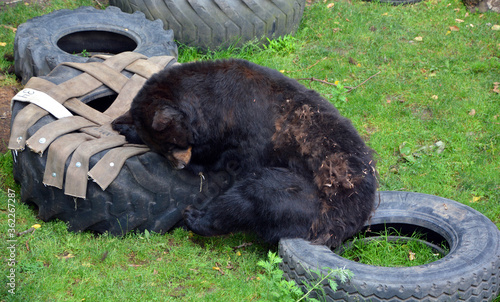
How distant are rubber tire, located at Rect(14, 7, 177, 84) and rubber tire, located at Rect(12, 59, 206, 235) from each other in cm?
135

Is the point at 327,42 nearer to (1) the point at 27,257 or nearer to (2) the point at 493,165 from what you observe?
(2) the point at 493,165

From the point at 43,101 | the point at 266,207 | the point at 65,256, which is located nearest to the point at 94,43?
the point at 43,101

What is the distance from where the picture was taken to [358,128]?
20.3 feet

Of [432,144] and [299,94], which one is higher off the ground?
[299,94]

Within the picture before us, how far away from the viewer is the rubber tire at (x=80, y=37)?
5812mm

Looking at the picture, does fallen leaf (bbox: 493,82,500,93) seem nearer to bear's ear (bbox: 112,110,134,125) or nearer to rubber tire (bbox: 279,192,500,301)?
rubber tire (bbox: 279,192,500,301)

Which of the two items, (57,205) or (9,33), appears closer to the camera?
(57,205)

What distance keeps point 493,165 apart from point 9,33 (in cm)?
641

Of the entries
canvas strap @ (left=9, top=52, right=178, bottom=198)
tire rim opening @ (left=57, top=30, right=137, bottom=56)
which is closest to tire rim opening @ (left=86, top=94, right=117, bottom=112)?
canvas strap @ (left=9, top=52, right=178, bottom=198)

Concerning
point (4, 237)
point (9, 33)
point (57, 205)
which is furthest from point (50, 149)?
point (9, 33)

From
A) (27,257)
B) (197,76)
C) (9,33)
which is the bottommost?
(27,257)

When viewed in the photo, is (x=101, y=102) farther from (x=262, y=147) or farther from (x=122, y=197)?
(x=262, y=147)

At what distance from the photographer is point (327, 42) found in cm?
796

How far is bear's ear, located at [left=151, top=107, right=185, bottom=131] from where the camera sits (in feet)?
13.3
